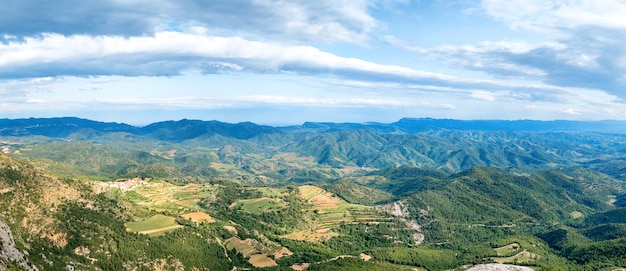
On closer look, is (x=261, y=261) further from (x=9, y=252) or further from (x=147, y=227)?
(x=9, y=252)

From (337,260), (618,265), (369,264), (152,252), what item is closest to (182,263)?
(152,252)

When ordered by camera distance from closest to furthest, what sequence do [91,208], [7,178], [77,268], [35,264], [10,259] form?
[10,259] → [35,264] → [77,268] → [7,178] → [91,208]

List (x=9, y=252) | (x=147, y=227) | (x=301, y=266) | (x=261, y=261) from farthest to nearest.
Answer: (x=261, y=261) → (x=147, y=227) → (x=301, y=266) → (x=9, y=252)

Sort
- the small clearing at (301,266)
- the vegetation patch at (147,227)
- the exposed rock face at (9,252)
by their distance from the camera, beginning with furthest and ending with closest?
1. the vegetation patch at (147,227)
2. the small clearing at (301,266)
3. the exposed rock face at (9,252)

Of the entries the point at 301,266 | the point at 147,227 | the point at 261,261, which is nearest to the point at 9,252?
the point at 147,227

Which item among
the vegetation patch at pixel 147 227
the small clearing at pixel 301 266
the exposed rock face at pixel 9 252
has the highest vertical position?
the exposed rock face at pixel 9 252

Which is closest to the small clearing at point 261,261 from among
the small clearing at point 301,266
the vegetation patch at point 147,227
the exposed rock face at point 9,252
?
the small clearing at point 301,266

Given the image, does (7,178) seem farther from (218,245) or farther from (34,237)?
(218,245)

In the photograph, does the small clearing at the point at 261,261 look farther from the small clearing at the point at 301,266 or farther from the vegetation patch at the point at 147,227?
the vegetation patch at the point at 147,227
